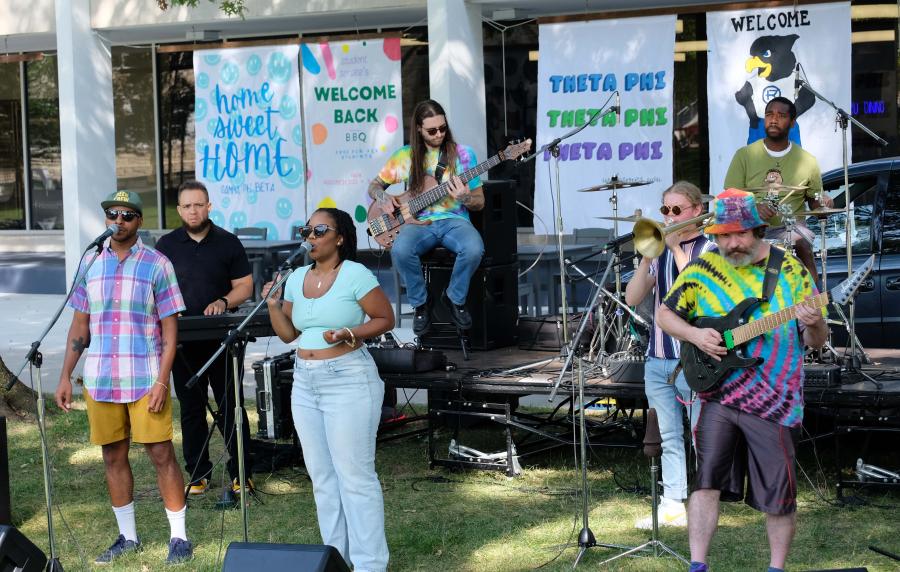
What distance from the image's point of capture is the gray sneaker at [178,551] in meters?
6.70

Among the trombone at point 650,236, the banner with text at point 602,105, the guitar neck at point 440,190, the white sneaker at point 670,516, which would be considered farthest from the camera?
the banner with text at point 602,105

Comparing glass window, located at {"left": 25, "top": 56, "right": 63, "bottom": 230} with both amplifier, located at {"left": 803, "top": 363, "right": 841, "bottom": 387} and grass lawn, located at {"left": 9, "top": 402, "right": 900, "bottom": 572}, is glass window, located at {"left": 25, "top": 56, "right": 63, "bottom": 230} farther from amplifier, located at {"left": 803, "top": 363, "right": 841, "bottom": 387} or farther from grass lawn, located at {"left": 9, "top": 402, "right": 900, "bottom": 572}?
amplifier, located at {"left": 803, "top": 363, "right": 841, "bottom": 387}

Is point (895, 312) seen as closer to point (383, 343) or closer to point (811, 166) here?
point (811, 166)

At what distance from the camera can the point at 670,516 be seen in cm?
702

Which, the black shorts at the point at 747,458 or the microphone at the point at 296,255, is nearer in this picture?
the black shorts at the point at 747,458

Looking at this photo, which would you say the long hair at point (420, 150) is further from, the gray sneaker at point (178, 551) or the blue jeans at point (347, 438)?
the gray sneaker at point (178, 551)

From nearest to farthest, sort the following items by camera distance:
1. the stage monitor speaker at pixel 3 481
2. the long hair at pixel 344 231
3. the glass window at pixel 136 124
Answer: the long hair at pixel 344 231 → the stage monitor speaker at pixel 3 481 → the glass window at pixel 136 124

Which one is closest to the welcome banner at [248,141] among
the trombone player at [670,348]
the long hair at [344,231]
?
the trombone player at [670,348]

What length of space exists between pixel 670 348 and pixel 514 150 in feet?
8.70

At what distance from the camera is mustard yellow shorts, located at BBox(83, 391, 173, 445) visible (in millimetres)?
6520

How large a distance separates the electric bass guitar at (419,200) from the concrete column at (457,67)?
3.98 m

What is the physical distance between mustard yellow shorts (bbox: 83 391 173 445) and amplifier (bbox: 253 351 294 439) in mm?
2153

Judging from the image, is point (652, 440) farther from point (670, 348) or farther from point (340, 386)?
point (340, 386)

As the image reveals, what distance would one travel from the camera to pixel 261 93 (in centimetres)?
1495
